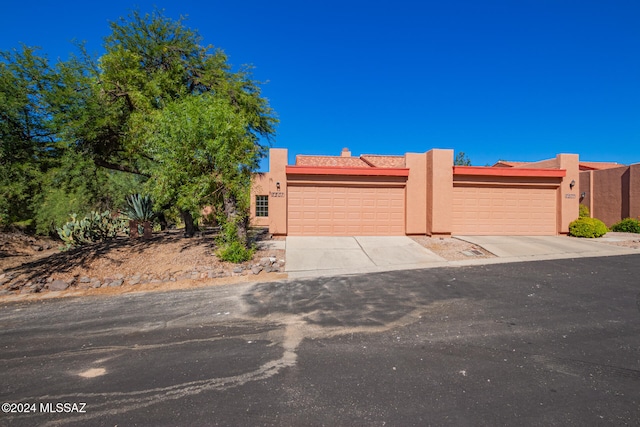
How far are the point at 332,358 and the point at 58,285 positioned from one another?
8270mm

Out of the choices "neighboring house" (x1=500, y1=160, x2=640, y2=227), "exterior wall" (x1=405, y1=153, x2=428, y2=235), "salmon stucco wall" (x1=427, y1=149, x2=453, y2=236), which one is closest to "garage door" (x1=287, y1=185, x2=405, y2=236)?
"exterior wall" (x1=405, y1=153, x2=428, y2=235)

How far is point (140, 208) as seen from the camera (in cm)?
1316

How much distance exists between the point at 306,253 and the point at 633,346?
28.3 feet

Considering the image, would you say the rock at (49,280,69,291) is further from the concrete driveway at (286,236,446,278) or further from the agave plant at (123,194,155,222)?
the concrete driveway at (286,236,446,278)

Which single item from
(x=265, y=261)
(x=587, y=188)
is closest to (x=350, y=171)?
(x=265, y=261)

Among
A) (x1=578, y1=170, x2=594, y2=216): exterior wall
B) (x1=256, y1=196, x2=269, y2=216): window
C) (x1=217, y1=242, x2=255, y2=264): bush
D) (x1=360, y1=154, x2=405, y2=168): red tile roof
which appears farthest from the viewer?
(x1=256, y1=196, x2=269, y2=216): window

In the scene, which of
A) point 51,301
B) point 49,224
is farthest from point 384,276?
point 49,224

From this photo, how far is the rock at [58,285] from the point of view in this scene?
865 cm

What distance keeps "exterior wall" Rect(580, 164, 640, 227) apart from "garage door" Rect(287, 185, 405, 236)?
1287 centimetres

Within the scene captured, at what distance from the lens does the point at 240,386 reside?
3.51 metres

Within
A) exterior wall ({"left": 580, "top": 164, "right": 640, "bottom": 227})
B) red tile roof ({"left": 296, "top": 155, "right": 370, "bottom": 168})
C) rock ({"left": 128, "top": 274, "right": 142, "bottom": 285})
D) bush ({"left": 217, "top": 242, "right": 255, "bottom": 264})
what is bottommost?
rock ({"left": 128, "top": 274, "right": 142, "bottom": 285})

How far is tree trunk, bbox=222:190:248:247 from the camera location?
10.4 meters

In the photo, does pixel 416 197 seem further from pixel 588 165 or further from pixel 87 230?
pixel 588 165

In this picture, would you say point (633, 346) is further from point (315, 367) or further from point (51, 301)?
point (51, 301)
